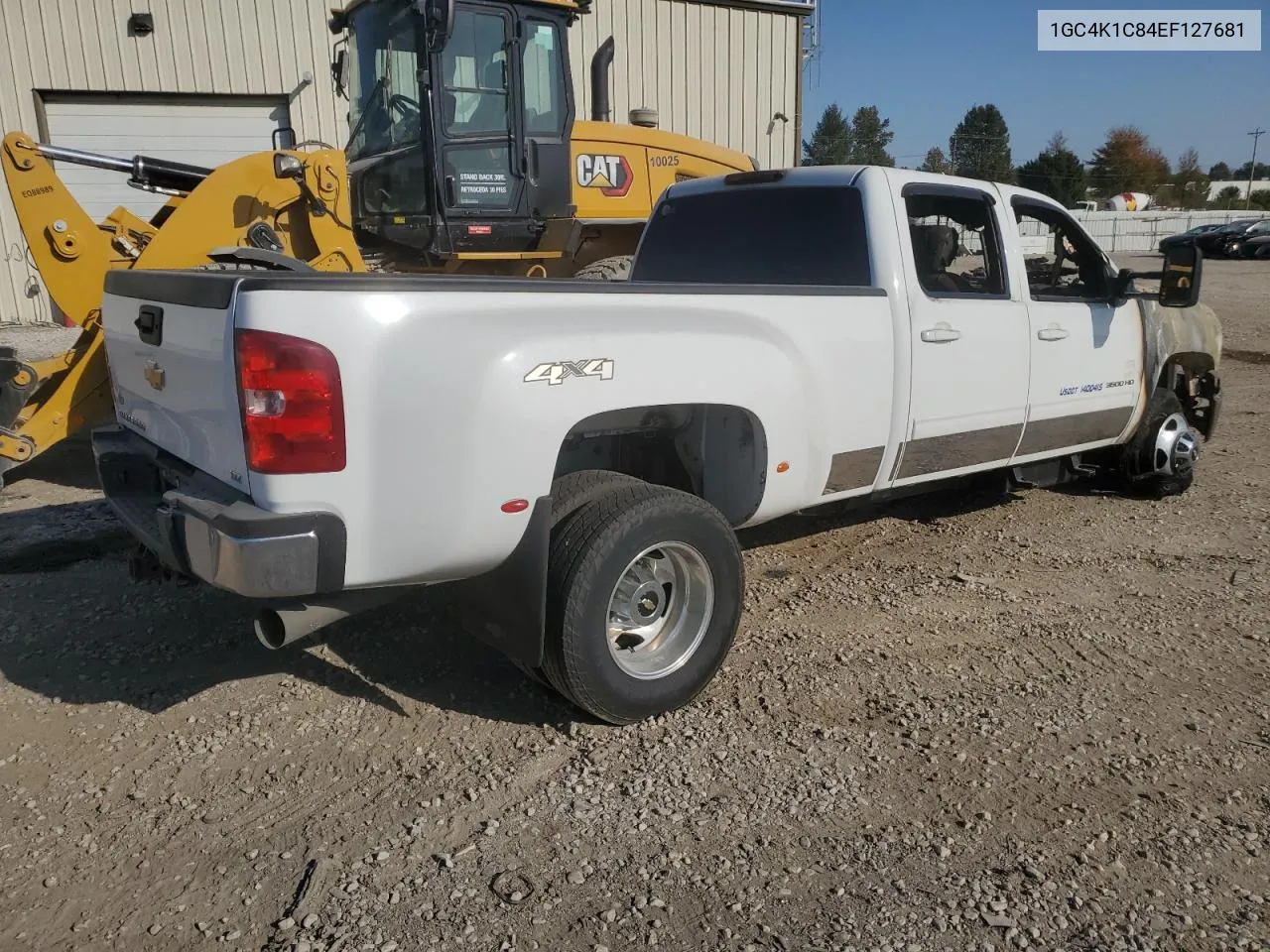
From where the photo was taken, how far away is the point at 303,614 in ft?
10.2

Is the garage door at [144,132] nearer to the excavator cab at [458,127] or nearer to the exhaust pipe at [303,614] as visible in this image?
the excavator cab at [458,127]

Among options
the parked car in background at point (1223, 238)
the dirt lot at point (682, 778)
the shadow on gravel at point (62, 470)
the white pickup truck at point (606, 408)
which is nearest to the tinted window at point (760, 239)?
the white pickup truck at point (606, 408)

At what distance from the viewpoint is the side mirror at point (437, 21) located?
6820mm

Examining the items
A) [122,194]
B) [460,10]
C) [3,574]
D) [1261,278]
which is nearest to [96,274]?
[3,574]

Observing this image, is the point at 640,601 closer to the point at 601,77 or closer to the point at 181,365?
the point at 181,365

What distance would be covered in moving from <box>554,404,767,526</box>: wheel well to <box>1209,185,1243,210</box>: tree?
81340 mm

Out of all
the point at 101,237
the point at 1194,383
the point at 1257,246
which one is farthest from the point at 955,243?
the point at 1257,246

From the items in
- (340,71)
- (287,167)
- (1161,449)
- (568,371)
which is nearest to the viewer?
(568,371)

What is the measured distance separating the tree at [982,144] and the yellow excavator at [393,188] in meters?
81.3

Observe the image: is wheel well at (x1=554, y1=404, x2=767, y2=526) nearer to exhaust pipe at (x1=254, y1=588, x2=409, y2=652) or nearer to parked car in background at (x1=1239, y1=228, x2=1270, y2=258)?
exhaust pipe at (x1=254, y1=588, x2=409, y2=652)

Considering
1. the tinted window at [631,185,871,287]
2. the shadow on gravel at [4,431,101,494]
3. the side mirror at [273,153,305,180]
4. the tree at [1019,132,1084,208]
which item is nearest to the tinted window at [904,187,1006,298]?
the tinted window at [631,185,871,287]

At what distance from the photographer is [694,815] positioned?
3141 millimetres

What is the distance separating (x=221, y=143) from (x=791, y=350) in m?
14.1

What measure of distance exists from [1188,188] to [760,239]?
86.2 m
